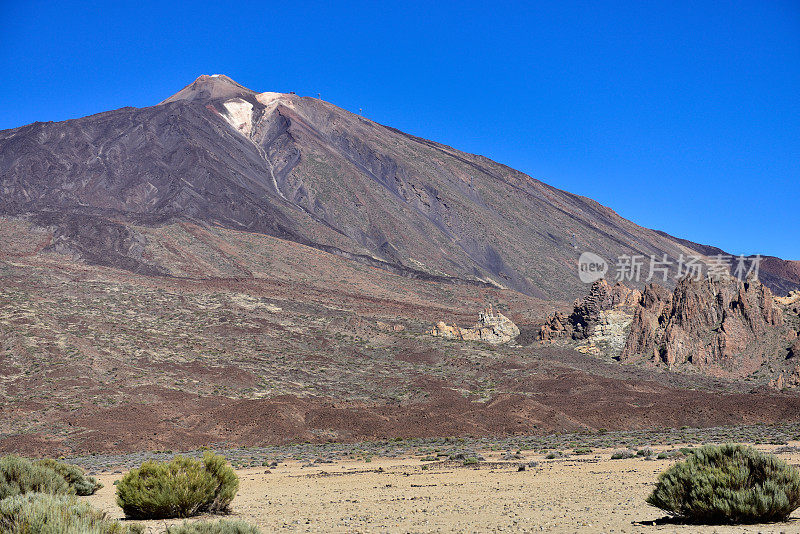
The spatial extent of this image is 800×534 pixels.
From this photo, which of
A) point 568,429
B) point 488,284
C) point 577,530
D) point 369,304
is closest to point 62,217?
point 369,304

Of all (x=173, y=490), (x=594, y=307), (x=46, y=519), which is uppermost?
(x=594, y=307)

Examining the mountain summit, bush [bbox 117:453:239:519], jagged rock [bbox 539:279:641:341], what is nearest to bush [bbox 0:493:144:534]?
bush [bbox 117:453:239:519]

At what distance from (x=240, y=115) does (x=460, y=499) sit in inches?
6849

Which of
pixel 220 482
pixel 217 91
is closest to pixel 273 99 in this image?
pixel 217 91

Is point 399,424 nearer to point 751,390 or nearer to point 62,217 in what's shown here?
point 751,390

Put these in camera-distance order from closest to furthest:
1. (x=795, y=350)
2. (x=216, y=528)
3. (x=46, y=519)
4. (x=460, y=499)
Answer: (x=46, y=519) < (x=216, y=528) < (x=460, y=499) < (x=795, y=350)

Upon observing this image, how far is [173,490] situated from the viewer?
1107cm

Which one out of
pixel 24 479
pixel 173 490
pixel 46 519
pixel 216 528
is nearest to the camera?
pixel 46 519

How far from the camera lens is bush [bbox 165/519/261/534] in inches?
254

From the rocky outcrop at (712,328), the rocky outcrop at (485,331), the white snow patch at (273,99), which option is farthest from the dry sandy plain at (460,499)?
the white snow patch at (273,99)

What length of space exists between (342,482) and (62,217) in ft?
316

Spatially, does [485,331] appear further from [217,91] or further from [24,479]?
[217,91]

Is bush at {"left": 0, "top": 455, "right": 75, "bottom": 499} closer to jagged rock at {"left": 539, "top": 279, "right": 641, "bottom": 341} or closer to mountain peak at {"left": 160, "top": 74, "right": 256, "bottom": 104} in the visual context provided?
jagged rock at {"left": 539, "top": 279, "right": 641, "bottom": 341}

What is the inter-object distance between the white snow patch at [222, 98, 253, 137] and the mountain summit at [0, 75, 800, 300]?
50cm
